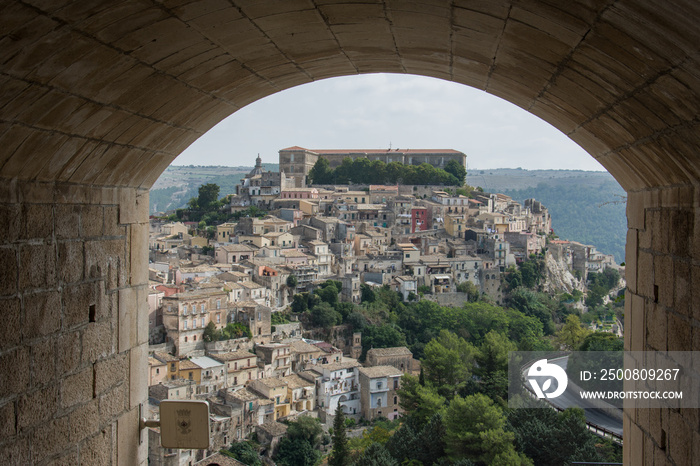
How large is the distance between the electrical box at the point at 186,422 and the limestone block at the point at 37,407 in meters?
0.68

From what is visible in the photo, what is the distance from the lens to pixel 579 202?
438ft

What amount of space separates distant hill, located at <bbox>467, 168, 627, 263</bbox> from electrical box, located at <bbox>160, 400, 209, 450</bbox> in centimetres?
10212

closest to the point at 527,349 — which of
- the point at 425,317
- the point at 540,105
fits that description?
the point at 425,317

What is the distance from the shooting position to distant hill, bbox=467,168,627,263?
4508 inches

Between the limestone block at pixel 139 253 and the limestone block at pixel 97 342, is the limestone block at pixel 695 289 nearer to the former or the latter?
the limestone block at pixel 97 342

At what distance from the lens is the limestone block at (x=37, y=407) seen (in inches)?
102

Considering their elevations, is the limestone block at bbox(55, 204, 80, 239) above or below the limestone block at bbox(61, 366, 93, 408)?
above

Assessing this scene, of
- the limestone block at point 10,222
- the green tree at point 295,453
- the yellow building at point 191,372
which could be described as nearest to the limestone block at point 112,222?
the limestone block at point 10,222

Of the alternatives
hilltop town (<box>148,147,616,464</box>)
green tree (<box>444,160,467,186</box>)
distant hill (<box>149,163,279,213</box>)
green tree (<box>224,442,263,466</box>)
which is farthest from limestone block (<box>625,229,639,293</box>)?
distant hill (<box>149,163,279,213</box>)

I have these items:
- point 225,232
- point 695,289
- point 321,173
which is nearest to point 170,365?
point 225,232

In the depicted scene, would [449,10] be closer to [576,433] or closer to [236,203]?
[576,433]

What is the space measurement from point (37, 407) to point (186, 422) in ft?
2.98

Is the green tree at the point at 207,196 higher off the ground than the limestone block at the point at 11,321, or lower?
higher

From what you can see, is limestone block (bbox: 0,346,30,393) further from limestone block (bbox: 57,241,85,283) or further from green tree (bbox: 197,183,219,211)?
green tree (bbox: 197,183,219,211)
